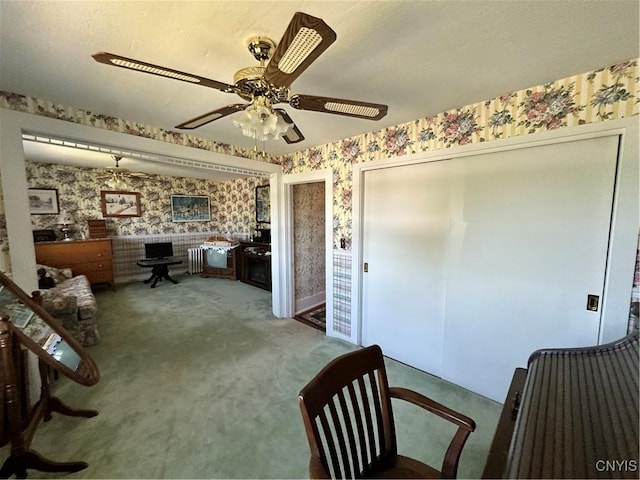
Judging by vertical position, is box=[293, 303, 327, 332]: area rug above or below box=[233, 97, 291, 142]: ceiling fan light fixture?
below

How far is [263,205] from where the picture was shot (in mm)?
5348

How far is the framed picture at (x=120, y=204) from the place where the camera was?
4.95 meters

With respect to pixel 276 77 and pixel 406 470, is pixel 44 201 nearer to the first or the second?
pixel 276 77

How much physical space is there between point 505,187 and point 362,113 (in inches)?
50.1

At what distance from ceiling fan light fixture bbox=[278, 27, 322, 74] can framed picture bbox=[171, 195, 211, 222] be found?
5.87 m

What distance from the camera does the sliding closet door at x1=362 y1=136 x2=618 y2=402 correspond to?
158 centimetres

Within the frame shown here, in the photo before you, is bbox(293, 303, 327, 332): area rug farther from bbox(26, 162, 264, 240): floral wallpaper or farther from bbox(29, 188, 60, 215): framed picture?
bbox(29, 188, 60, 215): framed picture

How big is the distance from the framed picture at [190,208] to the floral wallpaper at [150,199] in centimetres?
9

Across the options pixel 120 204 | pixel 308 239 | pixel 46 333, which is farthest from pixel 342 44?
pixel 120 204

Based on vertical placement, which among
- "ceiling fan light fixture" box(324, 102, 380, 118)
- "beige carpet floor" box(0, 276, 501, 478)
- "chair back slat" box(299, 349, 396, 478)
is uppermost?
"ceiling fan light fixture" box(324, 102, 380, 118)

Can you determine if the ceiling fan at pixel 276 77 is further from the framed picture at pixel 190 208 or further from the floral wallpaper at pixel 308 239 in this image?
the framed picture at pixel 190 208

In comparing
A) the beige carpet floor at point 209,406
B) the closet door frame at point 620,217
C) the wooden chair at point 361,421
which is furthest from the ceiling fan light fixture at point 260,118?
the beige carpet floor at point 209,406

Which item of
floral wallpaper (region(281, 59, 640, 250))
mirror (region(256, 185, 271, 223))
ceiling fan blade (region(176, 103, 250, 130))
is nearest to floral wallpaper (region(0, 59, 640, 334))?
floral wallpaper (region(281, 59, 640, 250))

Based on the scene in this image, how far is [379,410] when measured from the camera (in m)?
1.08
